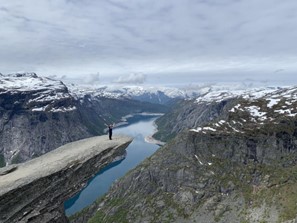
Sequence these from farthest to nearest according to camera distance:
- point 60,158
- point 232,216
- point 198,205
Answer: point 198,205
point 232,216
point 60,158

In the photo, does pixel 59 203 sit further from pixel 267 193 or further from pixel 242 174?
pixel 242 174

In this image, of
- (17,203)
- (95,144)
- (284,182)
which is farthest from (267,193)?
(17,203)

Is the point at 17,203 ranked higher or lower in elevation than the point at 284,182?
higher

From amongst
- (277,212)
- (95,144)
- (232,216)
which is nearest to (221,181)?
(232,216)

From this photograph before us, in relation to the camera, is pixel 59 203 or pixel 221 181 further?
pixel 221 181

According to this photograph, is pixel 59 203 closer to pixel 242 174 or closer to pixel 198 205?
pixel 198 205

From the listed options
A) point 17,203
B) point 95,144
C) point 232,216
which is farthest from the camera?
point 232,216

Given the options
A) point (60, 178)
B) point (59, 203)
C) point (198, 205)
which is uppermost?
point (60, 178)
